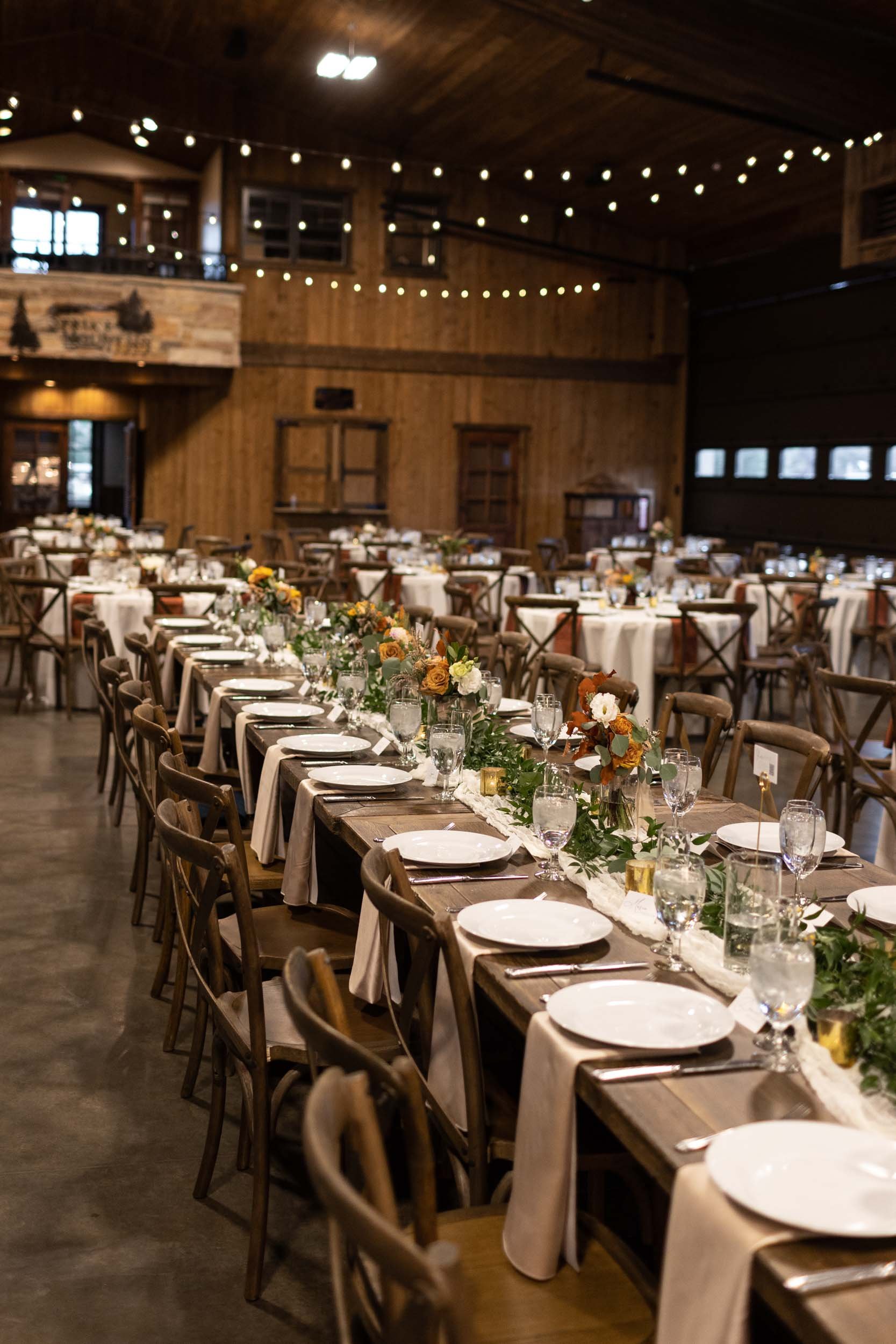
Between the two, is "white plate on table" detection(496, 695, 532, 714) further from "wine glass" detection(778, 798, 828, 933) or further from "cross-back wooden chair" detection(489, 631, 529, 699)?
"wine glass" detection(778, 798, 828, 933)

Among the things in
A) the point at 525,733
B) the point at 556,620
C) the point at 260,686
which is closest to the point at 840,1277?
the point at 525,733

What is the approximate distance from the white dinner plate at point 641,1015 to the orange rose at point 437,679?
4.85 ft

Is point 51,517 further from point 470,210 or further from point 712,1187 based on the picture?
point 712,1187

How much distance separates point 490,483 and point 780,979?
16.8 metres

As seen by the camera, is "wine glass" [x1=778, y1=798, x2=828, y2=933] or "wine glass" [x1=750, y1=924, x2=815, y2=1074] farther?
"wine glass" [x1=778, y1=798, x2=828, y2=933]

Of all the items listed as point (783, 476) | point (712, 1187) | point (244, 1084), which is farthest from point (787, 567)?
point (712, 1187)

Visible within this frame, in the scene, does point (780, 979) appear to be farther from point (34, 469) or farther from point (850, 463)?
point (34, 469)

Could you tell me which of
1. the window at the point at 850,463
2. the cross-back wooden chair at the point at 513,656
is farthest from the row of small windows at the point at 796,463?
the cross-back wooden chair at the point at 513,656

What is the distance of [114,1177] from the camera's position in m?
2.88

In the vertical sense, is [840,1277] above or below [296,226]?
below

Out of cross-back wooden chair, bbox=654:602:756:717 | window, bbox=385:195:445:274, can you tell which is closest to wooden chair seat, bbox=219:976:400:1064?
cross-back wooden chair, bbox=654:602:756:717

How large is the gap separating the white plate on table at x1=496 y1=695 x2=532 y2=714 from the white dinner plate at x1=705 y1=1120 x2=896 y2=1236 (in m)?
2.72

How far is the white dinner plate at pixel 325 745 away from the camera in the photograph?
3.55 meters

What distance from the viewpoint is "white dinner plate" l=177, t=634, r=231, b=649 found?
5.78m
